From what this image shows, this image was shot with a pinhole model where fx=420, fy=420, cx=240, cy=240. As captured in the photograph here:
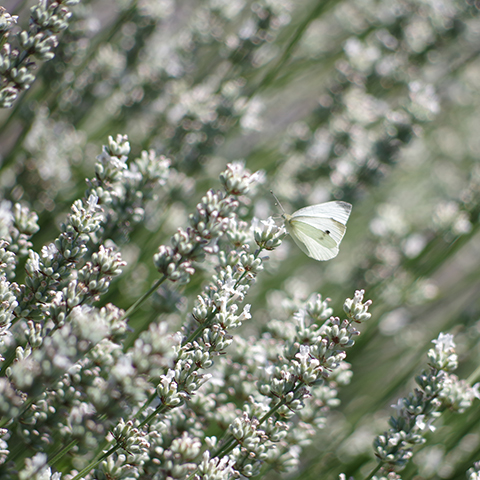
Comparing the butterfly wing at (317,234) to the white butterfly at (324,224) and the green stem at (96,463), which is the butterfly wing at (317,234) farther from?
the green stem at (96,463)

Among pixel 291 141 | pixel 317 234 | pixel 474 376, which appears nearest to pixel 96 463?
pixel 317 234

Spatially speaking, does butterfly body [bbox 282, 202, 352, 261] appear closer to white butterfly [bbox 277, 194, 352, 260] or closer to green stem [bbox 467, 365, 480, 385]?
white butterfly [bbox 277, 194, 352, 260]

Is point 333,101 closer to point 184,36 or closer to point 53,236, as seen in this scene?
point 184,36

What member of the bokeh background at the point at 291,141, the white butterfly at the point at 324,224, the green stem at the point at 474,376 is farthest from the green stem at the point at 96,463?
the green stem at the point at 474,376

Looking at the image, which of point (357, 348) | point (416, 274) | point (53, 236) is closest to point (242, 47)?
point (53, 236)

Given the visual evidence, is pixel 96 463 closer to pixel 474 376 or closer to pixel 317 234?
pixel 317 234

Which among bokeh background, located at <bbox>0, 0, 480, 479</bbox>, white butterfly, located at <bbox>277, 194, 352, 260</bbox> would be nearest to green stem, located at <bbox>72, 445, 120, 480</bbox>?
bokeh background, located at <bbox>0, 0, 480, 479</bbox>

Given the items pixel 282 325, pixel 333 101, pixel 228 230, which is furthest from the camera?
pixel 333 101
